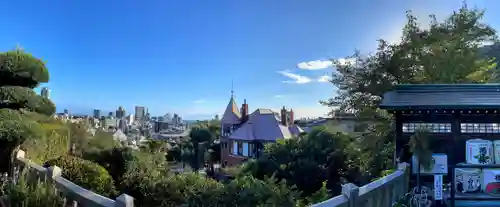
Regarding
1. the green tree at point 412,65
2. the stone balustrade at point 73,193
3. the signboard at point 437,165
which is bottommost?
the stone balustrade at point 73,193

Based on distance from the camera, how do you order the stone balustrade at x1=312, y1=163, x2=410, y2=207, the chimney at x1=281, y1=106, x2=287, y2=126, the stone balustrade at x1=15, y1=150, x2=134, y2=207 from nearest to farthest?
1. the stone balustrade at x1=15, y1=150, x2=134, y2=207
2. the stone balustrade at x1=312, y1=163, x2=410, y2=207
3. the chimney at x1=281, y1=106, x2=287, y2=126

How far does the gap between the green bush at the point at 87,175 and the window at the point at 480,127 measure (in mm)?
8002

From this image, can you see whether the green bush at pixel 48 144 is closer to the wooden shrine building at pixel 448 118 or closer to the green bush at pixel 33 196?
the green bush at pixel 33 196

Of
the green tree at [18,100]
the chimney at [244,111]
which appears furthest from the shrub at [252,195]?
the chimney at [244,111]

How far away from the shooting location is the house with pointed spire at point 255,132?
2967 cm

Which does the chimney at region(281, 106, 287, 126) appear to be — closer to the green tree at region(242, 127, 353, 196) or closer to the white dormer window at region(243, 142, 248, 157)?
the white dormer window at region(243, 142, 248, 157)

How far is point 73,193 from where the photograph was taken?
20.8ft

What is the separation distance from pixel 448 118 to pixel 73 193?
7319 millimetres

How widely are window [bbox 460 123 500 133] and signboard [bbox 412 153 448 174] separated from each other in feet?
2.94

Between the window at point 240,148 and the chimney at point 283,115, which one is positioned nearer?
the chimney at point 283,115

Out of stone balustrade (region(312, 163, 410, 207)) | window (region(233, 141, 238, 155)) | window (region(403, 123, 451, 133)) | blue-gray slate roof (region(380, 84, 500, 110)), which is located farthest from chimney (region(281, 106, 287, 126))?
stone balustrade (region(312, 163, 410, 207))

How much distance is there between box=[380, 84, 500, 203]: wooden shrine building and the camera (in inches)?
303

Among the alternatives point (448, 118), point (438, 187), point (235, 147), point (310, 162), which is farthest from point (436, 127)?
point (235, 147)

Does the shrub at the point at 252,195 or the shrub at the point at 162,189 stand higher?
the shrub at the point at 252,195
